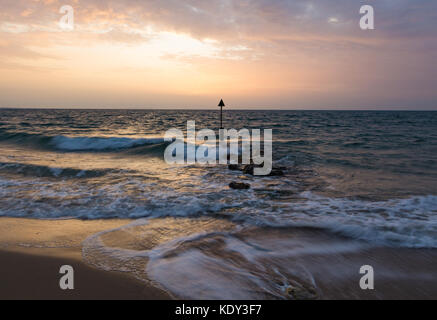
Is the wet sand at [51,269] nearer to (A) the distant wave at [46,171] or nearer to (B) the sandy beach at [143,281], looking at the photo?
(B) the sandy beach at [143,281]

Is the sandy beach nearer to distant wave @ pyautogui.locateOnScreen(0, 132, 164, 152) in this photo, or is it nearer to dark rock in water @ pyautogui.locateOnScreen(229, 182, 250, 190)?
dark rock in water @ pyautogui.locateOnScreen(229, 182, 250, 190)

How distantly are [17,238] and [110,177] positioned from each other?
508 centimetres

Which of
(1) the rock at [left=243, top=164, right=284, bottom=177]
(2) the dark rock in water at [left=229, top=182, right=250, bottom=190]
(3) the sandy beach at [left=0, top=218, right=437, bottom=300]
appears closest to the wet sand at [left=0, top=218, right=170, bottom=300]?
(3) the sandy beach at [left=0, top=218, right=437, bottom=300]

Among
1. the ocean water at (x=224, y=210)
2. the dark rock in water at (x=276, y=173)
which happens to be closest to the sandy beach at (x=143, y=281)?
the ocean water at (x=224, y=210)

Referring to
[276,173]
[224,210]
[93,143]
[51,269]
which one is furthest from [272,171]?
[93,143]

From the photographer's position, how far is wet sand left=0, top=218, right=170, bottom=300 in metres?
3.13

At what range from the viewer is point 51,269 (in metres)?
3.62

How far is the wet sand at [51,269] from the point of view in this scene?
313cm

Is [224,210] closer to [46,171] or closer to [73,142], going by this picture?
[46,171]

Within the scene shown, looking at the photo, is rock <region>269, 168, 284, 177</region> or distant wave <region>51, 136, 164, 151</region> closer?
rock <region>269, 168, 284, 177</region>

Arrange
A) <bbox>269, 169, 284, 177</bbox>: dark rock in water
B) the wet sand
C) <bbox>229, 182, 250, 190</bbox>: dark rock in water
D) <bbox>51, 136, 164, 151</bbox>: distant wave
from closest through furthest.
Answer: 1. the wet sand
2. <bbox>229, 182, 250, 190</bbox>: dark rock in water
3. <bbox>269, 169, 284, 177</bbox>: dark rock in water
4. <bbox>51, 136, 164, 151</bbox>: distant wave

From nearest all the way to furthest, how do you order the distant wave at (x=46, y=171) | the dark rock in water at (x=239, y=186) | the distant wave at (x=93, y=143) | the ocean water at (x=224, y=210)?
the ocean water at (x=224, y=210), the dark rock in water at (x=239, y=186), the distant wave at (x=46, y=171), the distant wave at (x=93, y=143)

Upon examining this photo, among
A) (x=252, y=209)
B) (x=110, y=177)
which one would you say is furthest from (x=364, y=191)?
(x=110, y=177)
